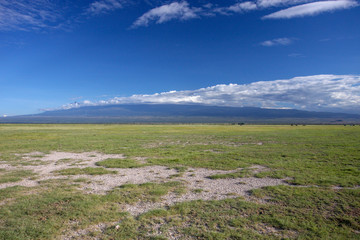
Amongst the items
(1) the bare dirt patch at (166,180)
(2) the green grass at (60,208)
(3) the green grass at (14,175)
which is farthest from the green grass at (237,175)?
(3) the green grass at (14,175)

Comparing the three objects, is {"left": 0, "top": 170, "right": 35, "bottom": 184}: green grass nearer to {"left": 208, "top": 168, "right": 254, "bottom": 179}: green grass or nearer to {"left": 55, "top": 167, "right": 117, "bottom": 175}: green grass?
{"left": 55, "top": 167, "right": 117, "bottom": 175}: green grass

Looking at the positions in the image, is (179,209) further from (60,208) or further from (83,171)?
(83,171)

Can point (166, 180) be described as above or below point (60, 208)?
below

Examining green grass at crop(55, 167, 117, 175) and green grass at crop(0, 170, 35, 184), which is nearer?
green grass at crop(0, 170, 35, 184)

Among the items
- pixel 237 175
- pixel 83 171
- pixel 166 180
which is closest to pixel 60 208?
pixel 166 180

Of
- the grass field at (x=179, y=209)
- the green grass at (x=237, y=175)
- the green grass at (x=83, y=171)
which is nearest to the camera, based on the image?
the grass field at (x=179, y=209)

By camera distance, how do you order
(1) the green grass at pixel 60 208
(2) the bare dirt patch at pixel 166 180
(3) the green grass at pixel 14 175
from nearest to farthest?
(1) the green grass at pixel 60 208, (2) the bare dirt patch at pixel 166 180, (3) the green grass at pixel 14 175

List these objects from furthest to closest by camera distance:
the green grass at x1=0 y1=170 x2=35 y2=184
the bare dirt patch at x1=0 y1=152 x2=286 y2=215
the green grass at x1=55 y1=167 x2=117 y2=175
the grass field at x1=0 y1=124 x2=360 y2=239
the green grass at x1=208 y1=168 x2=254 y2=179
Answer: the green grass at x1=55 y1=167 x2=117 y2=175, the green grass at x1=208 y1=168 x2=254 y2=179, the green grass at x1=0 y1=170 x2=35 y2=184, the bare dirt patch at x1=0 y1=152 x2=286 y2=215, the grass field at x1=0 y1=124 x2=360 y2=239

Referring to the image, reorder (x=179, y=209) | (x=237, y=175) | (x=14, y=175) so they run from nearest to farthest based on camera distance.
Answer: (x=179, y=209) < (x=237, y=175) < (x=14, y=175)

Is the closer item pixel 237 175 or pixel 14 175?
pixel 237 175

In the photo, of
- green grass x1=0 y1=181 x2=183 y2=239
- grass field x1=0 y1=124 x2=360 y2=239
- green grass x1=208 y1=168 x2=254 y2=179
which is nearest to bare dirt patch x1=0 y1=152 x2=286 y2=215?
grass field x1=0 y1=124 x2=360 y2=239

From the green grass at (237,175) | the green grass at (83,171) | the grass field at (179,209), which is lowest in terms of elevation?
the green grass at (83,171)

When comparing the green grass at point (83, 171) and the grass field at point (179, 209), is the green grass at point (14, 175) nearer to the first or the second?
the grass field at point (179, 209)

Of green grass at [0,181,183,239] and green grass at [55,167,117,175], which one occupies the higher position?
green grass at [0,181,183,239]
